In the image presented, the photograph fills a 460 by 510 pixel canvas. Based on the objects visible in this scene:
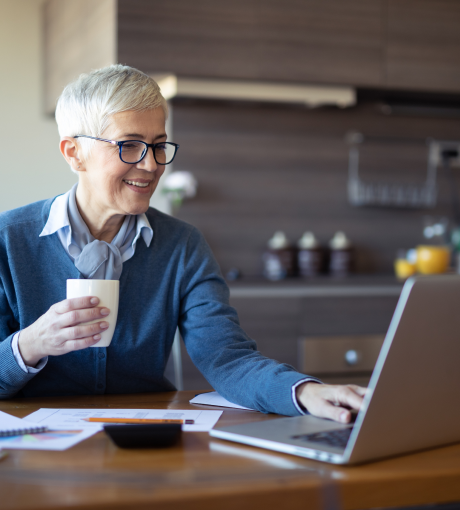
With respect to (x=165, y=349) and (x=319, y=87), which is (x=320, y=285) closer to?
(x=319, y=87)

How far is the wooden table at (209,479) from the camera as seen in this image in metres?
0.55

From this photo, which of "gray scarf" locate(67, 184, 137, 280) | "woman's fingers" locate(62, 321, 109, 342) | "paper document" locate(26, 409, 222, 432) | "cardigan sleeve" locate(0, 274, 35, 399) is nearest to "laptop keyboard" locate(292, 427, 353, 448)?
"paper document" locate(26, 409, 222, 432)

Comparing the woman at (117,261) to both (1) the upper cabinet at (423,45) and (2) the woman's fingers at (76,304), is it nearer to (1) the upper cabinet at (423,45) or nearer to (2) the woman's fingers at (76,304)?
(2) the woman's fingers at (76,304)

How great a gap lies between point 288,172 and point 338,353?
987 millimetres

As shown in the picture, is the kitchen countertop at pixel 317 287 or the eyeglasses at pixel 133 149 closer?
the eyeglasses at pixel 133 149

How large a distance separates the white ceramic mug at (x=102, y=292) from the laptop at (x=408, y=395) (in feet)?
0.98

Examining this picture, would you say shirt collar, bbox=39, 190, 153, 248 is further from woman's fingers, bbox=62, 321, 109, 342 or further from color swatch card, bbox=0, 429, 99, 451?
color swatch card, bbox=0, 429, 99, 451

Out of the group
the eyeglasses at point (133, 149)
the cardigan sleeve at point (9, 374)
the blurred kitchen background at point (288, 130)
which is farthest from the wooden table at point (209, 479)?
the blurred kitchen background at point (288, 130)

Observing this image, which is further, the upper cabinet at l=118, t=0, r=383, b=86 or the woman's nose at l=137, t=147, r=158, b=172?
the upper cabinet at l=118, t=0, r=383, b=86

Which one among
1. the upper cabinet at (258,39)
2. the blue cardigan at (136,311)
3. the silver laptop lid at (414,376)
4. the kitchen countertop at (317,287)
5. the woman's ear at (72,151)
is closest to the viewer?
the silver laptop lid at (414,376)

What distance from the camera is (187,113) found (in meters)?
3.08

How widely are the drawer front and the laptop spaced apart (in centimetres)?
198

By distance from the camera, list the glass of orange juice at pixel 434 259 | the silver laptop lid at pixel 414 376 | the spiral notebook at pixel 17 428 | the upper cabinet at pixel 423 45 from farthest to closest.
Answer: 1. the glass of orange juice at pixel 434 259
2. the upper cabinet at pixel 423 45
3. the spiral notebook at pixel 17 428
4. the silver laptop lid at pixel 414 376

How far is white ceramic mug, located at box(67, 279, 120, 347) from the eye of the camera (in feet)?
3.31
